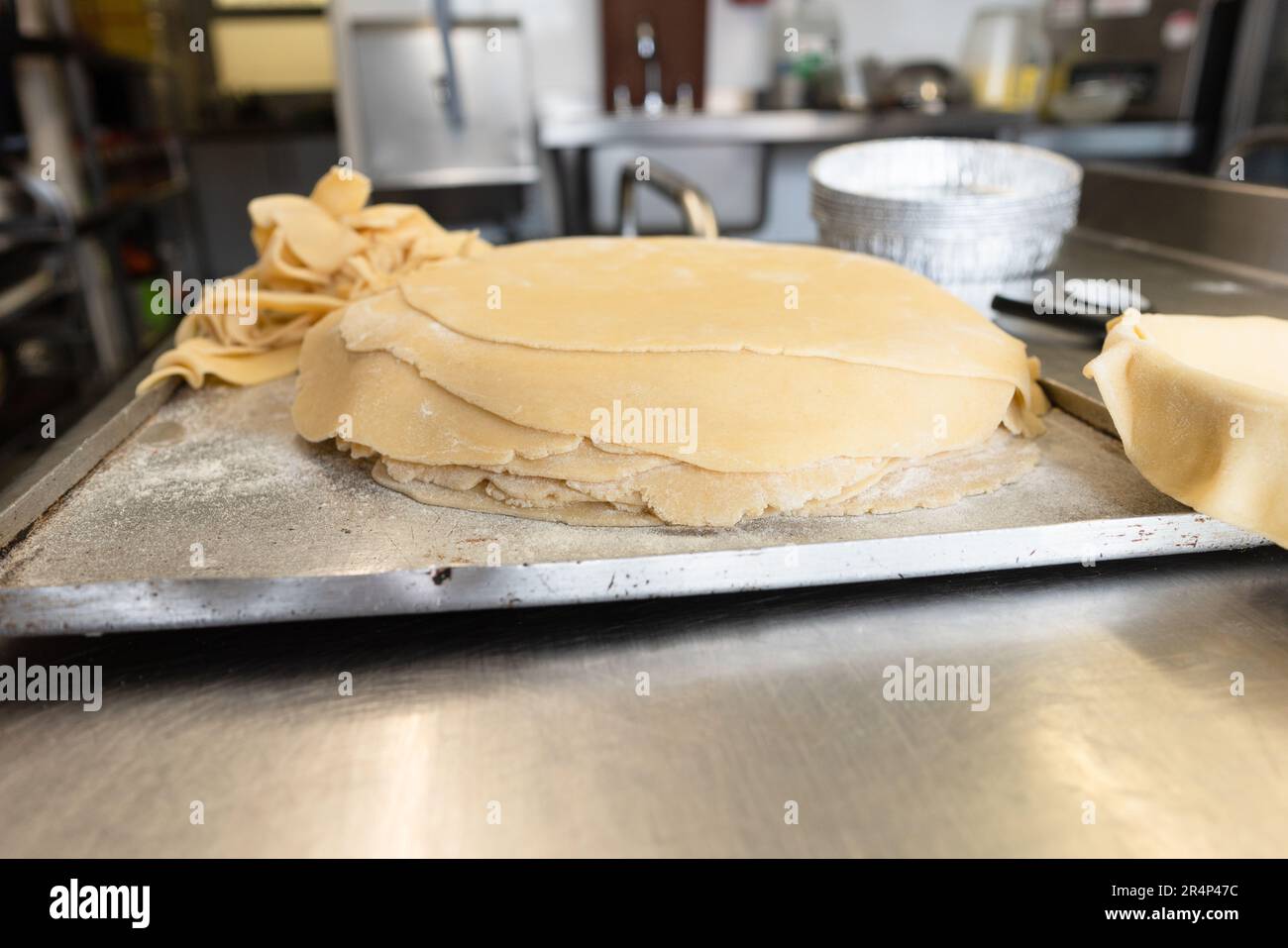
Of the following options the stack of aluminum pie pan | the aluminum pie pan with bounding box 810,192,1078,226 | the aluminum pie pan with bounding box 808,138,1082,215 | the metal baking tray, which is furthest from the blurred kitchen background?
the metal baking tray

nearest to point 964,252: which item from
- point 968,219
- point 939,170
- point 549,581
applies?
point 968,219

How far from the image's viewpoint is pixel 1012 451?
94 cm

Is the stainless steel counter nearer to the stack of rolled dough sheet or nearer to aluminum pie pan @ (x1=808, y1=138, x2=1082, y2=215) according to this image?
the stack of rolled dough sheet

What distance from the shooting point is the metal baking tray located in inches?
27.9

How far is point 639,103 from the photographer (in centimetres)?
411

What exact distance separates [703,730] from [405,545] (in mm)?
314

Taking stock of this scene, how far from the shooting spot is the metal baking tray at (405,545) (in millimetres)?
709

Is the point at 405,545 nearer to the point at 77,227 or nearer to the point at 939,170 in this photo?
the point at 939,170

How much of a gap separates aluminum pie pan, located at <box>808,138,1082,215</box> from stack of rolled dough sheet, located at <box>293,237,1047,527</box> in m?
0.60

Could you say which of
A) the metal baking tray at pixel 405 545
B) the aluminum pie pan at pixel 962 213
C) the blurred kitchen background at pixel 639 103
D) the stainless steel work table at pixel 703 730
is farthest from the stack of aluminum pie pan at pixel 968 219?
the blurred kitchen background at pixel 639 103

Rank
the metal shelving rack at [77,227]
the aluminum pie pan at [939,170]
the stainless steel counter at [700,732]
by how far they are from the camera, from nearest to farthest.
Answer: the stainless steel counter at [700,732] < the aluminum pie pan at [939,170] < the metal shelving rack at [77,227]

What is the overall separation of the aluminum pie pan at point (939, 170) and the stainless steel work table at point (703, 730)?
90cm

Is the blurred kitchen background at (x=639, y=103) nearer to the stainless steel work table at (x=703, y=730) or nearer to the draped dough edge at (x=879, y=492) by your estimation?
the draped dough edge at (x=879, y=492)
